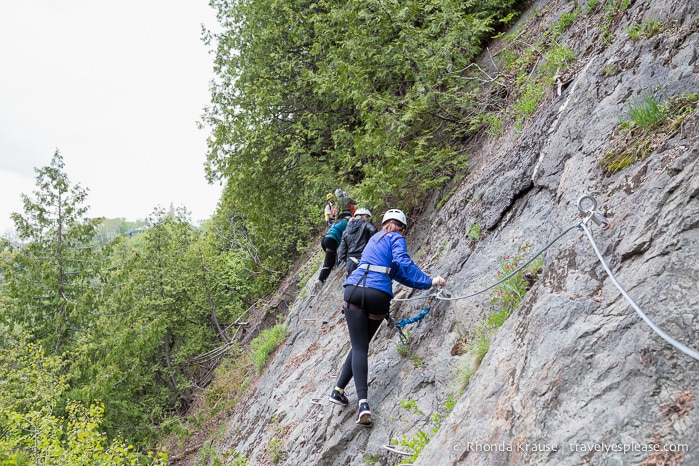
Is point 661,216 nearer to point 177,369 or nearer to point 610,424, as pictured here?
point 610,424

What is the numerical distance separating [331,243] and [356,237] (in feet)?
9.45

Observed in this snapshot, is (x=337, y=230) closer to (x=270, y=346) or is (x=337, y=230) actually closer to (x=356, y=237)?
(x=356, y=237)

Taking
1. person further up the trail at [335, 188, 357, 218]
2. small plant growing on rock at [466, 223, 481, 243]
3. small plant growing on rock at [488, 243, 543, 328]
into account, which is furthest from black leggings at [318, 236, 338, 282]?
small plant growing on rock at [488, 243, 543, 328]

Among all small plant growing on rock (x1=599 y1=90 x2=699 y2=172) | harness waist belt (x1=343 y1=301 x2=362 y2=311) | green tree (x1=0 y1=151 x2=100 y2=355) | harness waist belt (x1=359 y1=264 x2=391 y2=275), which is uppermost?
green tree (x1=0 y1=151 x2=100 y2=355)

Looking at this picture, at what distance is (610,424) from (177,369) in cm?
2457

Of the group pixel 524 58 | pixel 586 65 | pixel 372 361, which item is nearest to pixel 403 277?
pixel 372 361

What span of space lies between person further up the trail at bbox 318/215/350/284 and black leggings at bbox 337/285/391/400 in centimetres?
526

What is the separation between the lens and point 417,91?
8148 mm

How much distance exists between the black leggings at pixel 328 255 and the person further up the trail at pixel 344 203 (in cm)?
78

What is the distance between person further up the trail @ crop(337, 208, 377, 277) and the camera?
315 inches

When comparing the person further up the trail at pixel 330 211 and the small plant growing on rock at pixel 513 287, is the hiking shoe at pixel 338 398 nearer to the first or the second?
the small plant growing on rock at pixel 513 287

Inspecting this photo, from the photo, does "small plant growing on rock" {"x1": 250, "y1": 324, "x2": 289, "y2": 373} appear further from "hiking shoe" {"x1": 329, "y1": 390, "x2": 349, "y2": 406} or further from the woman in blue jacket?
the woman in blue jacket

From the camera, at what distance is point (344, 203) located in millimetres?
10453

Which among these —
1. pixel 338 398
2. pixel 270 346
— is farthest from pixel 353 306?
pixel 270 346
